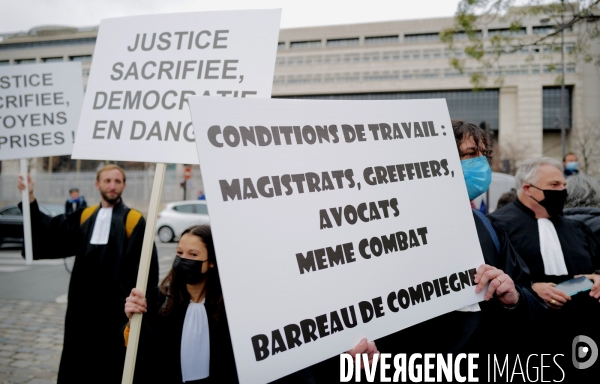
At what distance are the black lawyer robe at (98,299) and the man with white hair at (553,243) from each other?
2.38 metres

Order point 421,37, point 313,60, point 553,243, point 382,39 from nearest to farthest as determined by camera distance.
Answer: point 553,243 < point 421,37 < point 313,60 < point 382,39

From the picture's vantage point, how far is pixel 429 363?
6.61 ft

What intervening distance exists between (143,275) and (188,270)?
21 cm

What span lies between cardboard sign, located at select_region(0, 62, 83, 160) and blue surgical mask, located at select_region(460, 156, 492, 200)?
10.8 feet

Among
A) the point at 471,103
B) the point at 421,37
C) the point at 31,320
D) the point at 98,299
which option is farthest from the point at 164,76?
the point at 421,37

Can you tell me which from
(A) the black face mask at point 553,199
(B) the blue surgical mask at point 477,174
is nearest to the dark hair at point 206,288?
(B) the blue surgical mask at point 477,174

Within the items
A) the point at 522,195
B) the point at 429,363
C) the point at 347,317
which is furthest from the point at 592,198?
the point at 347,317

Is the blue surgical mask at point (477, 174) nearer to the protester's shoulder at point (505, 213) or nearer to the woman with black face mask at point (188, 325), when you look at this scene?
the protester's shoulder at point (505, 213)

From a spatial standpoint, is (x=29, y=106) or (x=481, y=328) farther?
(x=29, y=106)

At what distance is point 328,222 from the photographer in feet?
5.35

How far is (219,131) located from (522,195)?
2211 mm

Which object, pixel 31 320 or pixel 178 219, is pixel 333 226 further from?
pixel 178 219

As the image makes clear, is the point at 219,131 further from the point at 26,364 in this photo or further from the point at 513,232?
the point at 26,364

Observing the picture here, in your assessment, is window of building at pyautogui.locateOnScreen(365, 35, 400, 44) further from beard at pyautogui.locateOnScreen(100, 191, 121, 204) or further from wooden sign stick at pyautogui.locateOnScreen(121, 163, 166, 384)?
wooden sign stick at pyautogui.locateOnScreen(121, 163, 166, 384)
